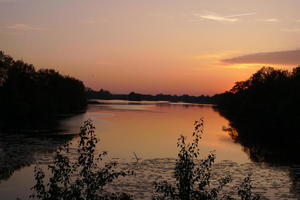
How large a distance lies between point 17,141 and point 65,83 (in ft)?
378

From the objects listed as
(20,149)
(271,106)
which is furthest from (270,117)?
(20,149)

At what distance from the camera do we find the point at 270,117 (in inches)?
4316

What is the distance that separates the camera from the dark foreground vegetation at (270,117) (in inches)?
2038

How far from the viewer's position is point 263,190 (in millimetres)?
27719

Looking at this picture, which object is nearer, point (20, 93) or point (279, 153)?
point (279, 153)

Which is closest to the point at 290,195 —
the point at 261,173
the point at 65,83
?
the point at 261,173

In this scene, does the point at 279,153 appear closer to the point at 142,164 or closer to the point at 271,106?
the point at 142,164

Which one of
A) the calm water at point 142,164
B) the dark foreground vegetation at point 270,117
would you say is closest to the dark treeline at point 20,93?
the calm water at point 142,164

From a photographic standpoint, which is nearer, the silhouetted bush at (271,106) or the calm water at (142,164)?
the calm water at (142,164)

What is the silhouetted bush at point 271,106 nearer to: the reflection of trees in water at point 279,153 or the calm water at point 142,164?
the reflection of trees in water at point 279,153

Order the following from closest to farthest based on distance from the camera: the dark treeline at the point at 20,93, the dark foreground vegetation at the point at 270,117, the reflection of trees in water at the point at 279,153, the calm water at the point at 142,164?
1. the calm water at the point at 142,164
2. the reflection of trees in water at the point at 279,153
3. the dark foreground vegetation at the point at 270,117
4. the dark treeline at the point at 20,93

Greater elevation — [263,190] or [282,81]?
[282,81]

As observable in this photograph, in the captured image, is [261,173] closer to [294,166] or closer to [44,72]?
[294,166]

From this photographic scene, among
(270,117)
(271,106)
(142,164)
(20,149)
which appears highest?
(271,106)
